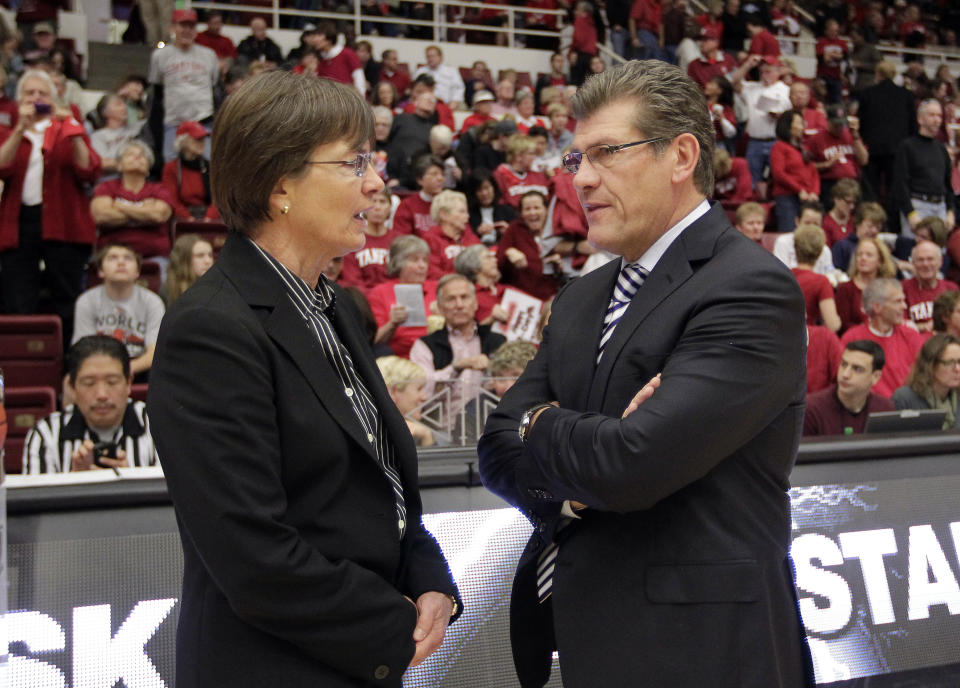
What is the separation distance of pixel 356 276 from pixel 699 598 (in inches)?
237

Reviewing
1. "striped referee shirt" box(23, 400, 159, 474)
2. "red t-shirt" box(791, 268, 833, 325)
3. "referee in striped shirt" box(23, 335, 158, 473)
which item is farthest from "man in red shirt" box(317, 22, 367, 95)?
"striped referee shirt" box(23, 400, 159, 474)

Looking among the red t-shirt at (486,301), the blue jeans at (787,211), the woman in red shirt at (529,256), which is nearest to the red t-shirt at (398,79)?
the woman in red shirt at (529,256)

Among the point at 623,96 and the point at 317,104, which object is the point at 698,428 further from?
the point at 317,104

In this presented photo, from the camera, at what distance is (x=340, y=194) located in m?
1.84

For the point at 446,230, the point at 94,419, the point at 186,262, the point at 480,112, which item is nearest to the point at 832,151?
the point at 480,112

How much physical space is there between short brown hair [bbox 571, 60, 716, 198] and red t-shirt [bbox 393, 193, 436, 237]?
21.2 ft

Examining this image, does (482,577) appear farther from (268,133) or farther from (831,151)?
(831,151)

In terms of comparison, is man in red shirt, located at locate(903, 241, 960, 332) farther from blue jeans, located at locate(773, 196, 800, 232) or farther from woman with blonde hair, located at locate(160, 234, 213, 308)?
woman with blonde hair, located at locate(160, 234, 213, 308)

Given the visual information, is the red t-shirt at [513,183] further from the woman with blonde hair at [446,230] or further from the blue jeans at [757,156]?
the blue jeans at [757,156]

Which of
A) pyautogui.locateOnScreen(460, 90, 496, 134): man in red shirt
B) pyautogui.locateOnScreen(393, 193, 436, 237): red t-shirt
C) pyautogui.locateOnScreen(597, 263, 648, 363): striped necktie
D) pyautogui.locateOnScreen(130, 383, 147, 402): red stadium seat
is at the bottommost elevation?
pyautogui.locateOnScreen(130, 383, 147, 402): red stadium seat

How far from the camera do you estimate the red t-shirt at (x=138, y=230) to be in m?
7.19

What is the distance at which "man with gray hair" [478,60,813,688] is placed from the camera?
5.84ft

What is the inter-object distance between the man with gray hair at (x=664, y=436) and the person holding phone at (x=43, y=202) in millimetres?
5758

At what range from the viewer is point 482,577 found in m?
2.90
